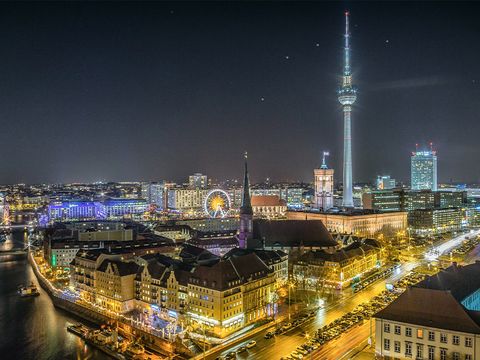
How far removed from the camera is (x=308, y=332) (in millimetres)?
20969

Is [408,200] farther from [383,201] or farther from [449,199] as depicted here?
Answer: [449,199]

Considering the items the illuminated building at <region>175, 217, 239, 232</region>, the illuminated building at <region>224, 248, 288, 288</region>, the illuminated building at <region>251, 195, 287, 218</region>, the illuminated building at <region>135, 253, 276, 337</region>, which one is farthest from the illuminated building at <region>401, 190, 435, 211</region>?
the illuminated building at <region>135, 253, 276, 337</region>

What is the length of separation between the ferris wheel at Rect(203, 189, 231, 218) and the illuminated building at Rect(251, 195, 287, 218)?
18.3ft

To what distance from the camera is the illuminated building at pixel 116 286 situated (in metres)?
27.1

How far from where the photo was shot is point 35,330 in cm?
2570

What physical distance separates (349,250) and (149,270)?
598 inches

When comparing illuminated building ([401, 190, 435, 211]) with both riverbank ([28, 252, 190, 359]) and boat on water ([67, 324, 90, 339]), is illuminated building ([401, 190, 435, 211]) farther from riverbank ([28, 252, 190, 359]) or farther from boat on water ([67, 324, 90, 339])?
boat on water ([67, 324, 90, 339])

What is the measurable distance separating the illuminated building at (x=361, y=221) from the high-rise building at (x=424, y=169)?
200 ft

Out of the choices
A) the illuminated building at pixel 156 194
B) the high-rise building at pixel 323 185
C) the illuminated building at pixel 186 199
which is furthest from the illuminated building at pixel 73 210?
the high-rise building at pixel 323 185

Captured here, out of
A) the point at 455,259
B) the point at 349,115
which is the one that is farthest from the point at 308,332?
the point at 349,115

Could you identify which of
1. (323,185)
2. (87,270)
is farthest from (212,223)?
(87,270)

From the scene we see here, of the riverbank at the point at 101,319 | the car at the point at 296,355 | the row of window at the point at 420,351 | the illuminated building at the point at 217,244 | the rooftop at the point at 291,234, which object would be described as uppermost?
the rooftop at the point at 291,234

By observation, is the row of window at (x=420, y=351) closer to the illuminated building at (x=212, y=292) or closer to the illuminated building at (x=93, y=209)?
the illuminated building at (x=212, y=292)

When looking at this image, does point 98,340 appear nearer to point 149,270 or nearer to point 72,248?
point 149,270
